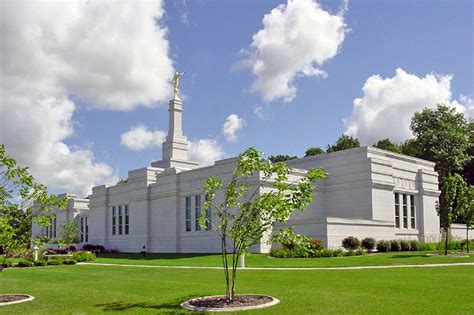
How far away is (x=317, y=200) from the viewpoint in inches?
1745

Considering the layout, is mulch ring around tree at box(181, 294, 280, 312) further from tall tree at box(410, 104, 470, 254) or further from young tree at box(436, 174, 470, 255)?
tall tree at box(410, 104, 470, 254)

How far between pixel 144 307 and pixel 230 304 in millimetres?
2241

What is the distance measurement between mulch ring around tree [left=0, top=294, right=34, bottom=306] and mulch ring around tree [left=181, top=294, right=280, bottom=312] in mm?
5506

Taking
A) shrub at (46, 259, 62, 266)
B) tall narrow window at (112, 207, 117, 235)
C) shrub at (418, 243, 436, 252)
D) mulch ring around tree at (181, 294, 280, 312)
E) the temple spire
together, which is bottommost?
shrub at (46, 259, 62, 266)

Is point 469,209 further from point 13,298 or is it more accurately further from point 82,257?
point 13,298

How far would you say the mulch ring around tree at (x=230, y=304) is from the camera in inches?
497

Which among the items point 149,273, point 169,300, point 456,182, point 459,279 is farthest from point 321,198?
point 169,300

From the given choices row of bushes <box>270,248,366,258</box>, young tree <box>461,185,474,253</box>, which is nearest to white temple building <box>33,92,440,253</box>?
row of bushes <box>270,248,366,258</box>

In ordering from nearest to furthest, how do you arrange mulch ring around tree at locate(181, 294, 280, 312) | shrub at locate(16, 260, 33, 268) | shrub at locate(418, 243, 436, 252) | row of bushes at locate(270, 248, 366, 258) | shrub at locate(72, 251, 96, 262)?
1. mulch ring around tree at locate(181, 294, 280, 312)
2. row of bushes at locate(270, 248, 366, 258)
3. shrub at locate(16, 260, 33, 268)
4. shrub at locate(72, 251, 96, 262)
5. shrub at locate(418, 243, 436, 252)

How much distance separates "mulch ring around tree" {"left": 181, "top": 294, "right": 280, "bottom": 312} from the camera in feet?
41.4

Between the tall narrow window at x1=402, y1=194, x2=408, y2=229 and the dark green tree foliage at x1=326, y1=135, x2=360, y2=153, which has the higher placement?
the dark green tree foliage at x1=326, y1=135, x2=360, y2=153

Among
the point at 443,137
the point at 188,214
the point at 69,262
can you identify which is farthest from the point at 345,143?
the point at 69,262

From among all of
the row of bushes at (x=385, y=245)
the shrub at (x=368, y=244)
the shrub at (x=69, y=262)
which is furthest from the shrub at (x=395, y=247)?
the shrub at (x=69, y=262)

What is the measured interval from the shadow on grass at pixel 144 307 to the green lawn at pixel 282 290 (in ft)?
0.08
